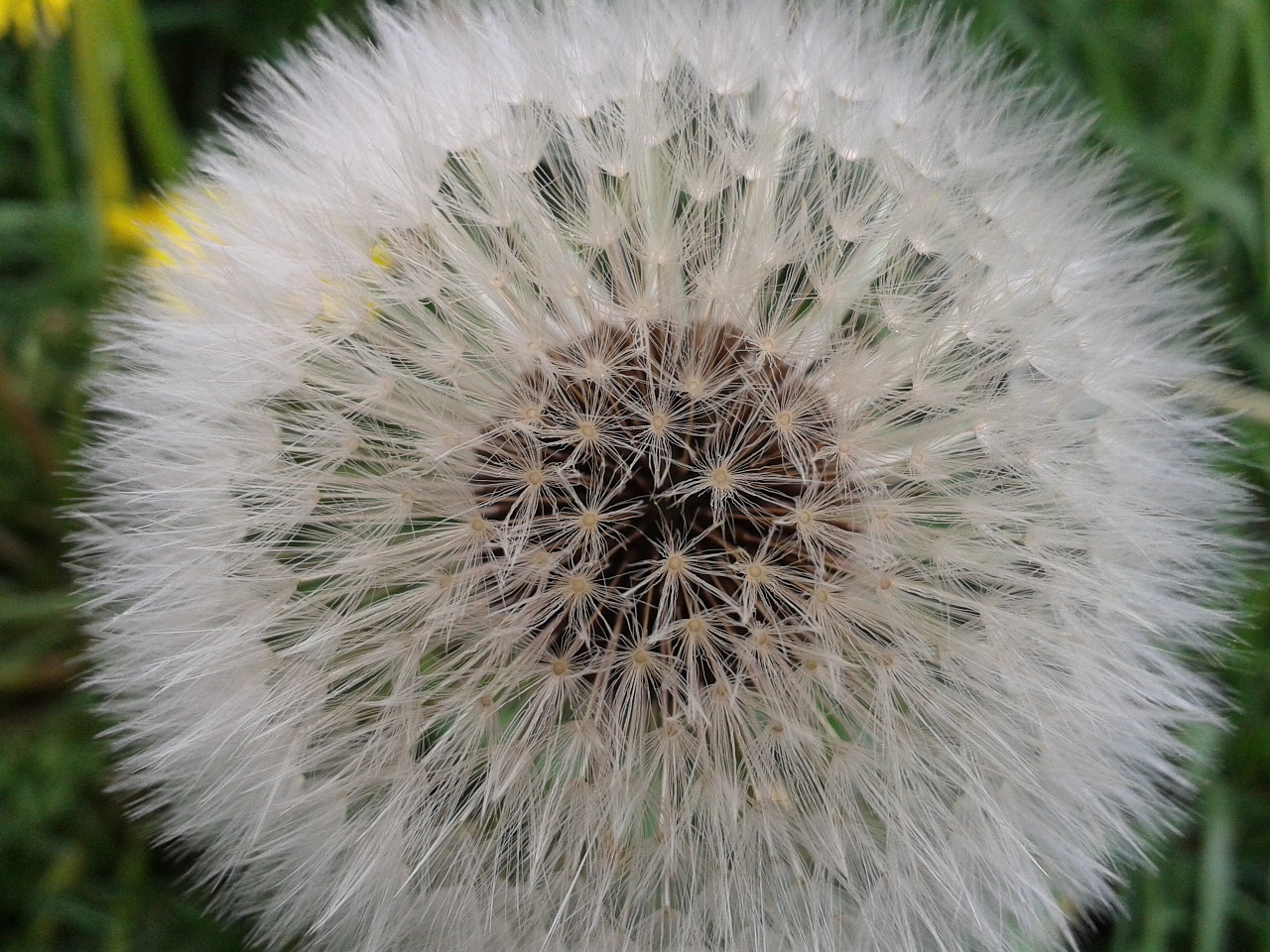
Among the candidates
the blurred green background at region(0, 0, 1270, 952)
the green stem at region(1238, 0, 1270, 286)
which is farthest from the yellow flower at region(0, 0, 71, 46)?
the green stem at region(1238, 0, 1270, 286)

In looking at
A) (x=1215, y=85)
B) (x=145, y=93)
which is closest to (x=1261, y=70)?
(x=1215, y=85)

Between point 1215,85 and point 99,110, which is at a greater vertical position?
point 1215,85

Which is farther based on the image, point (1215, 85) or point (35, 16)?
point (1215, 85)

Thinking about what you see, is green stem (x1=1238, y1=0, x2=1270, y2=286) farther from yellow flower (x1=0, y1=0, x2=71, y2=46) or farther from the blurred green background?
yellow flower (x1=0, y1=0, x2=71, y2=46)

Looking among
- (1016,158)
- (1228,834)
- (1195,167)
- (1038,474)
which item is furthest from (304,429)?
(1195,167)

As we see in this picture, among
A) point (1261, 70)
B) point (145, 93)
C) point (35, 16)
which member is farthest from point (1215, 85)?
point (35, 16)

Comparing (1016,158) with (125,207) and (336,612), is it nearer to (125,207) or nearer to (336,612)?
(336,612)

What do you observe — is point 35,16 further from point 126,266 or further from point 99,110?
point 126,266

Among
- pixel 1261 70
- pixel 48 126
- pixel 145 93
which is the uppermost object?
pixel 1261 70
